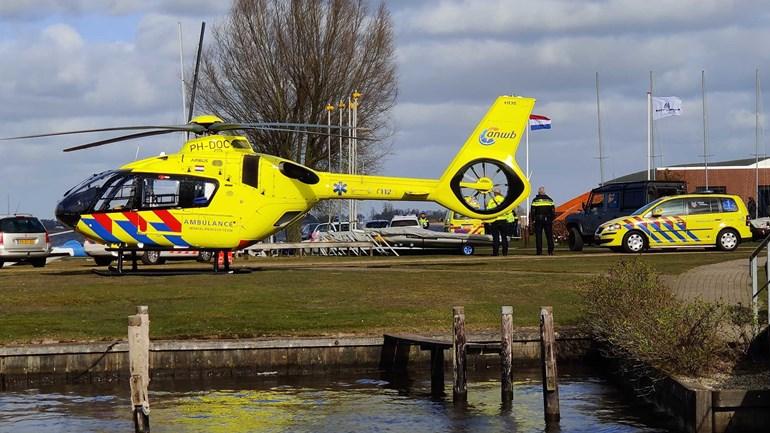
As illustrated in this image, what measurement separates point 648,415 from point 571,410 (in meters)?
1.07

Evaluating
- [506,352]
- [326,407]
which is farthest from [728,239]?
[326,407]

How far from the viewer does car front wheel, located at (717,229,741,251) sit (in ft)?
127

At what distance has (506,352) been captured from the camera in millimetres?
16781

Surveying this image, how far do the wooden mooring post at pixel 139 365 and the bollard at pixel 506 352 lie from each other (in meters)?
4.87

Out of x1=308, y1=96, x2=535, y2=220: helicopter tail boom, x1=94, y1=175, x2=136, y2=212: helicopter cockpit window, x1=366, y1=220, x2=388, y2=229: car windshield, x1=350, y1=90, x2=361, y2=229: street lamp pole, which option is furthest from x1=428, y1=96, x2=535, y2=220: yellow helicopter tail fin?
x1=366, y1=220, x2=388, y2=229: car windshield

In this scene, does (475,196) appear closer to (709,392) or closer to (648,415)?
(648,415)

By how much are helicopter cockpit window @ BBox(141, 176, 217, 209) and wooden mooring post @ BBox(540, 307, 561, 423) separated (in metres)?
14.6

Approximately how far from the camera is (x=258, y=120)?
56.2 metres

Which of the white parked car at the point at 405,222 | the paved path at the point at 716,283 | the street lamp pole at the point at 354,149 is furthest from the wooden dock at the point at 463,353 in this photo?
the white parked car at the point at 405,222

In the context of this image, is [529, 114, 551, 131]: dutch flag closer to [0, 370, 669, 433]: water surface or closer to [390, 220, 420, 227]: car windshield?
[390, 220, 420, 227]: car windshield

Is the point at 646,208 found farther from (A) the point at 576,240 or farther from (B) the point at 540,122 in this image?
(B) the point at 540,122

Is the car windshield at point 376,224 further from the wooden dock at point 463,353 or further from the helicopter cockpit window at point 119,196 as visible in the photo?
the wooden dock at point 463,353

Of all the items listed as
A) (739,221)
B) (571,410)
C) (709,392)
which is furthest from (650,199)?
(709,392)

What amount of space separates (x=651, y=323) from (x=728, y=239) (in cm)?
2388
